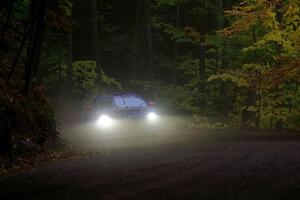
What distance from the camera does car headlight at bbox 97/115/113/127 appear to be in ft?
70.6

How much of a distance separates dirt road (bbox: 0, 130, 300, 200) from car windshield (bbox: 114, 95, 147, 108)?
6405mm

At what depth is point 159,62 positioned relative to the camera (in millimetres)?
46062

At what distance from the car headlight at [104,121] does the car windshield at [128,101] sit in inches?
25.2

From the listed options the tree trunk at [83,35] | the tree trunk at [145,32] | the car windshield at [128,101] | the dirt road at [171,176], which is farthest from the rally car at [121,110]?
the tree trunk at [83,35]

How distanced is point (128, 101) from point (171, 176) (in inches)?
458

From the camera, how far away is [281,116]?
23438 millimetres

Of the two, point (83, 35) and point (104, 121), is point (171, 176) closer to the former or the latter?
point (104, 121)

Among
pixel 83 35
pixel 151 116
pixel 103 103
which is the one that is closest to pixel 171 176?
pixel 151 116

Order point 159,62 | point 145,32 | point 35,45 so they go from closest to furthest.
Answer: point 35,45, point 145,32, point 159,62

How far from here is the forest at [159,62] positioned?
16.4 metres

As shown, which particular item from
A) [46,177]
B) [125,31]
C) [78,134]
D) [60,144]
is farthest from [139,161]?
[125,31]

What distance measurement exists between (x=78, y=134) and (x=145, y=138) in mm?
3799

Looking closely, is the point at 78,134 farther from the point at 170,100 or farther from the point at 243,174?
the point at 243,174

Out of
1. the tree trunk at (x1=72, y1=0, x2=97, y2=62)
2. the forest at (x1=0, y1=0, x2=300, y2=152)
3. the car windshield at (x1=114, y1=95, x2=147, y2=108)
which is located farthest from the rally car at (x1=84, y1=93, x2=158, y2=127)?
the tree trunk at (x1=72, y1=0, x2=97, y2=62)
